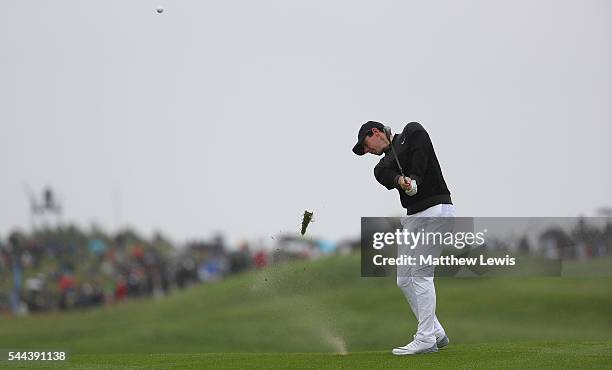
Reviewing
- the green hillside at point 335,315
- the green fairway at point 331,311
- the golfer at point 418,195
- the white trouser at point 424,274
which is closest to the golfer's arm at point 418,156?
the golfer at point 418,195

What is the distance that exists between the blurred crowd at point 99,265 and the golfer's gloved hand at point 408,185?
28072mm

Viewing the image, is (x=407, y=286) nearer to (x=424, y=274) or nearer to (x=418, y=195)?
Result: (x=424, y=274)

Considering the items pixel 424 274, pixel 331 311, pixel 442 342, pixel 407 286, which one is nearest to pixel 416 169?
pixel 424 274

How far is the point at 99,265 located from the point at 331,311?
19999 mm

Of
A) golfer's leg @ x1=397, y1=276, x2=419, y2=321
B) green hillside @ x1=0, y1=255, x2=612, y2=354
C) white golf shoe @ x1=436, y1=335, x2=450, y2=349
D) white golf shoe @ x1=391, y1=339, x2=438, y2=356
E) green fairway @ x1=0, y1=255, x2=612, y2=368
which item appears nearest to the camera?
white golf shoe @ x1=391, y1=339, x2=438, y2=356

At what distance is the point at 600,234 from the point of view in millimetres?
27656

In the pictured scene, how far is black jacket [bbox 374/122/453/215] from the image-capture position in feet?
39.4

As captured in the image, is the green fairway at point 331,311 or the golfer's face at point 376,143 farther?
the green fairway at point 331,311

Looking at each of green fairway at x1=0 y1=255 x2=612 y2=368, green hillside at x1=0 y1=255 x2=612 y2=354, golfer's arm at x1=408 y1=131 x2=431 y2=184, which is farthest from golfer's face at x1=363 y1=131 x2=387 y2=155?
green hillside at x1=0 y1=255 x2=612 y2=354

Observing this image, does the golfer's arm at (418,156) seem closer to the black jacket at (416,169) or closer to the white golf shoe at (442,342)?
the black jacket at (416,169)

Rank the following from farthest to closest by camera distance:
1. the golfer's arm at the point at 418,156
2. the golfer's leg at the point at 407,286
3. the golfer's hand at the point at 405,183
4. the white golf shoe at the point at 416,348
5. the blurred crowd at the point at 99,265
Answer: the blurred crowd at the point at 99,265 → the golfer's leg at the point at 407,286 → the white golf shoe at the point at 416,348 → the golfer's arm at the point at 418,156 → the golfer's hand at the point at 405,183

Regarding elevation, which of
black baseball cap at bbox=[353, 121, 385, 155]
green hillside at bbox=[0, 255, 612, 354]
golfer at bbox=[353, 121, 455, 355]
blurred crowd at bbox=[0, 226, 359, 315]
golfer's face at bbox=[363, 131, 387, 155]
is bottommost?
green hillside at bbox=[0, 255, 612, 354]

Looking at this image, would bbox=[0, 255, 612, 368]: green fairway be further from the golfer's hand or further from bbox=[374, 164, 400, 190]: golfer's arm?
the golfer's hand

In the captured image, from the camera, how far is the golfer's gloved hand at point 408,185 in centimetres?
1178
